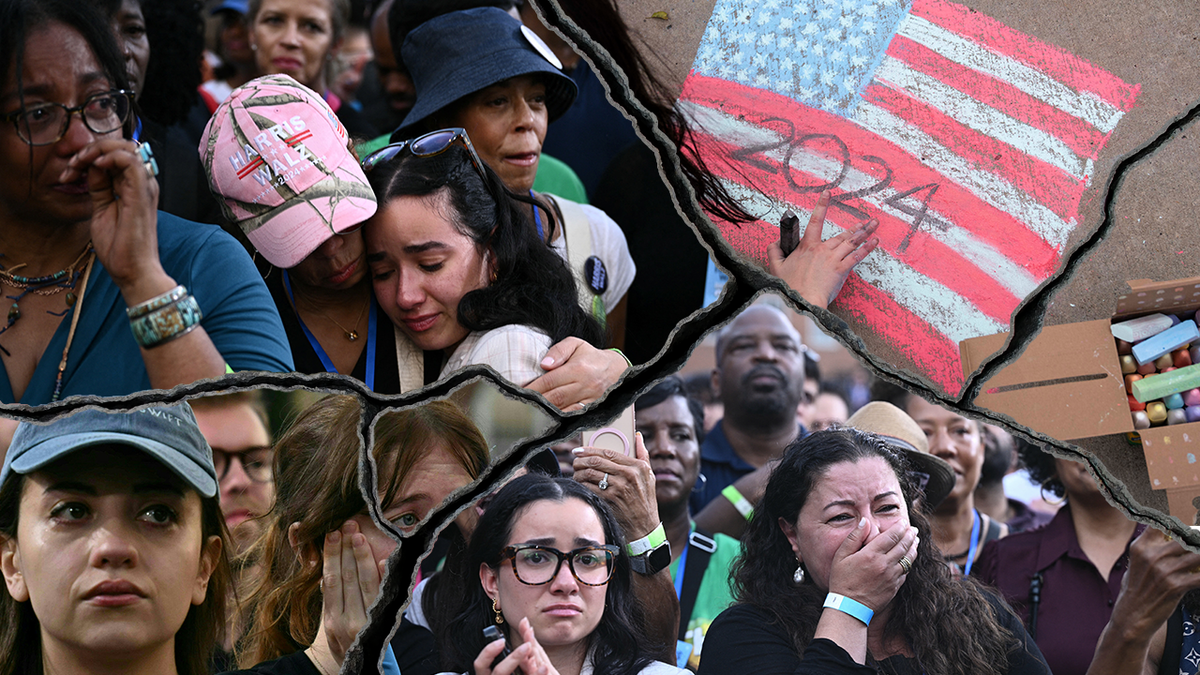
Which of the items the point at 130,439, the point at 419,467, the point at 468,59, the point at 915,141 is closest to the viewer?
the point at 130,439

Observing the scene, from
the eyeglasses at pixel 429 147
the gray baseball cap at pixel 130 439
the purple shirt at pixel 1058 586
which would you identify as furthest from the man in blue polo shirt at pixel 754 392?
the gray baseball cap at pixel 130 439

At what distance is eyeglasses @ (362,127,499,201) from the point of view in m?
1.46

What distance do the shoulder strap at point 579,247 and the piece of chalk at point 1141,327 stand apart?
0.85 meters

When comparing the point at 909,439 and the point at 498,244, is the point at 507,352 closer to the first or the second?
the point at 498,244

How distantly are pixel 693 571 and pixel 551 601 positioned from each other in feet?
0.67

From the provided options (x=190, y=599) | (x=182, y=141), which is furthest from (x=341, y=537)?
(x=182, y=141)

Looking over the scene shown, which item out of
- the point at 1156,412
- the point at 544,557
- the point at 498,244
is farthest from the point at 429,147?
the point at 1156,412

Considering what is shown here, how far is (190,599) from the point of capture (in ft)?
4.35

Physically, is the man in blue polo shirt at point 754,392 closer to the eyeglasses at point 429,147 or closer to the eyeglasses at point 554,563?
the eyeglasses at point 554,563

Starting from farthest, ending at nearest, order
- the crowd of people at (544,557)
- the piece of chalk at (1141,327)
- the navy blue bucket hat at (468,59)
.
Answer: the piece of chalk at (1141,327)
the navy blue bucket hat at (468,59)
the crowd of people at (544,557)

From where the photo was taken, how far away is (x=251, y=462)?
1.41 m

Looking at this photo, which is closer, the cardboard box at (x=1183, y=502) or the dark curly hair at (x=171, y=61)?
the cardboard box at (x=1183, y=502)

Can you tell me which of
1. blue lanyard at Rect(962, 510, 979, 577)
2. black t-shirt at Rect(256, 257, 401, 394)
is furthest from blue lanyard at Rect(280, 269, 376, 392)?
blue lanyard at Rect(962, 510, 979, 577)

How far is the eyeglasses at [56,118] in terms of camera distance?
1.38m
